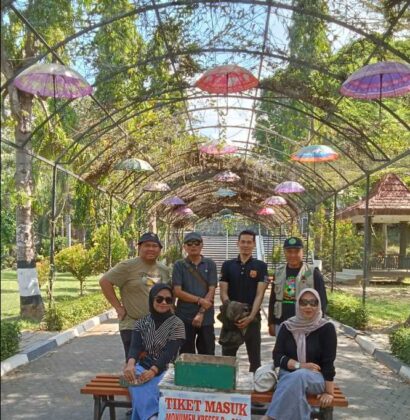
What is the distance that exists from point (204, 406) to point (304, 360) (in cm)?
83

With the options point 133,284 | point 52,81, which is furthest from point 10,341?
point 52,81

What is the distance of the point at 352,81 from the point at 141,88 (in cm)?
387

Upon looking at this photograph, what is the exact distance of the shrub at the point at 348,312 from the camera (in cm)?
1071

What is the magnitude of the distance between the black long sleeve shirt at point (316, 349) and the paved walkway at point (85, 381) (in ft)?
4.89

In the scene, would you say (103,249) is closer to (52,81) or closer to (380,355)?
(52,81)

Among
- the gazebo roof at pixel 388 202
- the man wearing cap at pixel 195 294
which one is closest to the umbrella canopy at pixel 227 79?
the man wearing cap at pixel 195 294

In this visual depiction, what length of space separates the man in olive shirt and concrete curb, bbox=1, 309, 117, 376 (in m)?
1.25

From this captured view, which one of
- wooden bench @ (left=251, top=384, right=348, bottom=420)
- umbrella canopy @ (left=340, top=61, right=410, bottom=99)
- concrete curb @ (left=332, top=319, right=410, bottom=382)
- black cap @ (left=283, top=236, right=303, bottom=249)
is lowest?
concrete curb @ (left=332, top=319, right=410, bottom=382)

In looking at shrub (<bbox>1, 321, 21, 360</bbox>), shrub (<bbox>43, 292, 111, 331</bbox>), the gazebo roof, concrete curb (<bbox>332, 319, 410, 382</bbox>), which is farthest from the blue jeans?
the gazebo roof

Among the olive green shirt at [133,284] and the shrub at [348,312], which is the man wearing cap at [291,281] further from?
the shrub at [348,312]

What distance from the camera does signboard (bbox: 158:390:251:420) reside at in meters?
3.86

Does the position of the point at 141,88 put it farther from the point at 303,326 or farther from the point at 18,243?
the point at 303,326

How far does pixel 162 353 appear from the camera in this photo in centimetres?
432

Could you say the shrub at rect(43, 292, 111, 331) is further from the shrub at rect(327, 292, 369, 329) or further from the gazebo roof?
the gazebo roof
